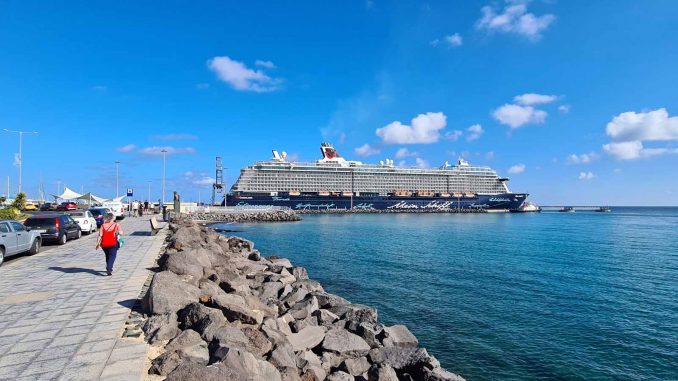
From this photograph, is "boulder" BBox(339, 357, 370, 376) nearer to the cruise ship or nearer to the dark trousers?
the dark trousers

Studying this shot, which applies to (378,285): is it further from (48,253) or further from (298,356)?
(48,253)

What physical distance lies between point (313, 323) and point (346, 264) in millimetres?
12183

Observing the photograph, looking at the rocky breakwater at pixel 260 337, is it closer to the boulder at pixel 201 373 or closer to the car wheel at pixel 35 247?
the boulder at pixel 201 373

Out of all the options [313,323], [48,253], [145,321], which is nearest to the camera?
[145,321]

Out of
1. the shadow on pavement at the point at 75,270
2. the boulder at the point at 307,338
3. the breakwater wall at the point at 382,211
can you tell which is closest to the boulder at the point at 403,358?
the boulder at the point at 307,338

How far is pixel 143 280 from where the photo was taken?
28.6ft

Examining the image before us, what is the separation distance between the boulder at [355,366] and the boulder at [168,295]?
2.83 meters

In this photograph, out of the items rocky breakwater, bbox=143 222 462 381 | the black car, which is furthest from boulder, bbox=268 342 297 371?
the black car

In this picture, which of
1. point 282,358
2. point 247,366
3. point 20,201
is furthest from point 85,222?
point 20,201

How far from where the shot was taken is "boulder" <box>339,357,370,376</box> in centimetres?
664

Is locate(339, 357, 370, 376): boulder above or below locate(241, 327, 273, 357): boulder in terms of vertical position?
below

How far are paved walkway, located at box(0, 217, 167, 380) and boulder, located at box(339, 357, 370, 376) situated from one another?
11.0 feet

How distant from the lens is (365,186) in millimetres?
94000

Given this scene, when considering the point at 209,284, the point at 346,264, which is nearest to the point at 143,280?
the point at 209,284
